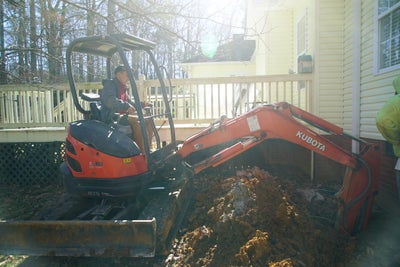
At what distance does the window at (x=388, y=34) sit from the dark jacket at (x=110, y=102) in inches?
154

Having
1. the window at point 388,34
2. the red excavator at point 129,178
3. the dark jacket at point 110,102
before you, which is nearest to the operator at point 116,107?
the dark jacket at point 110,102

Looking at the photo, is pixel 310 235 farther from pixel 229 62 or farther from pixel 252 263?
pixel 229 62

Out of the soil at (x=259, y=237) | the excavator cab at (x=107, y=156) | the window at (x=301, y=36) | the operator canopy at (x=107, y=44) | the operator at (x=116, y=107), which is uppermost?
the window at (x=301, y=36)

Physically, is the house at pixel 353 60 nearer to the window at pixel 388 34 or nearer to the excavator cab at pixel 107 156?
the window at pixel 388 34

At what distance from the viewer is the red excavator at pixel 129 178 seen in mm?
3471

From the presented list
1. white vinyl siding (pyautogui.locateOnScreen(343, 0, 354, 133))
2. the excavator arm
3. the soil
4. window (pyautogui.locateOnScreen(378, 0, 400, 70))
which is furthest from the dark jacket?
white vinyl siding (pyautogui.locateOnScreen(343, 0, 354, 133))

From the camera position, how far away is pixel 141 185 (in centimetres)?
410

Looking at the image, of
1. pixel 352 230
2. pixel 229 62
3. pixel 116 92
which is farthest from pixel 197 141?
pixel 229 62

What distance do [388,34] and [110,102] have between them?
14.4 feet

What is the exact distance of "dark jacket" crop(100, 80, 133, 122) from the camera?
413 centimetres

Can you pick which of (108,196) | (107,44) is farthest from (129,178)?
(107,44)

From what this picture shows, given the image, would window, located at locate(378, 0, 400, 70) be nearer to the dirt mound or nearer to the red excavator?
the red excavator

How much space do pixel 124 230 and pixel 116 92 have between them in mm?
1949

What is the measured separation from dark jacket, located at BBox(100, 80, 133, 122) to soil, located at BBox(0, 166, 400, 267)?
5.27ft
